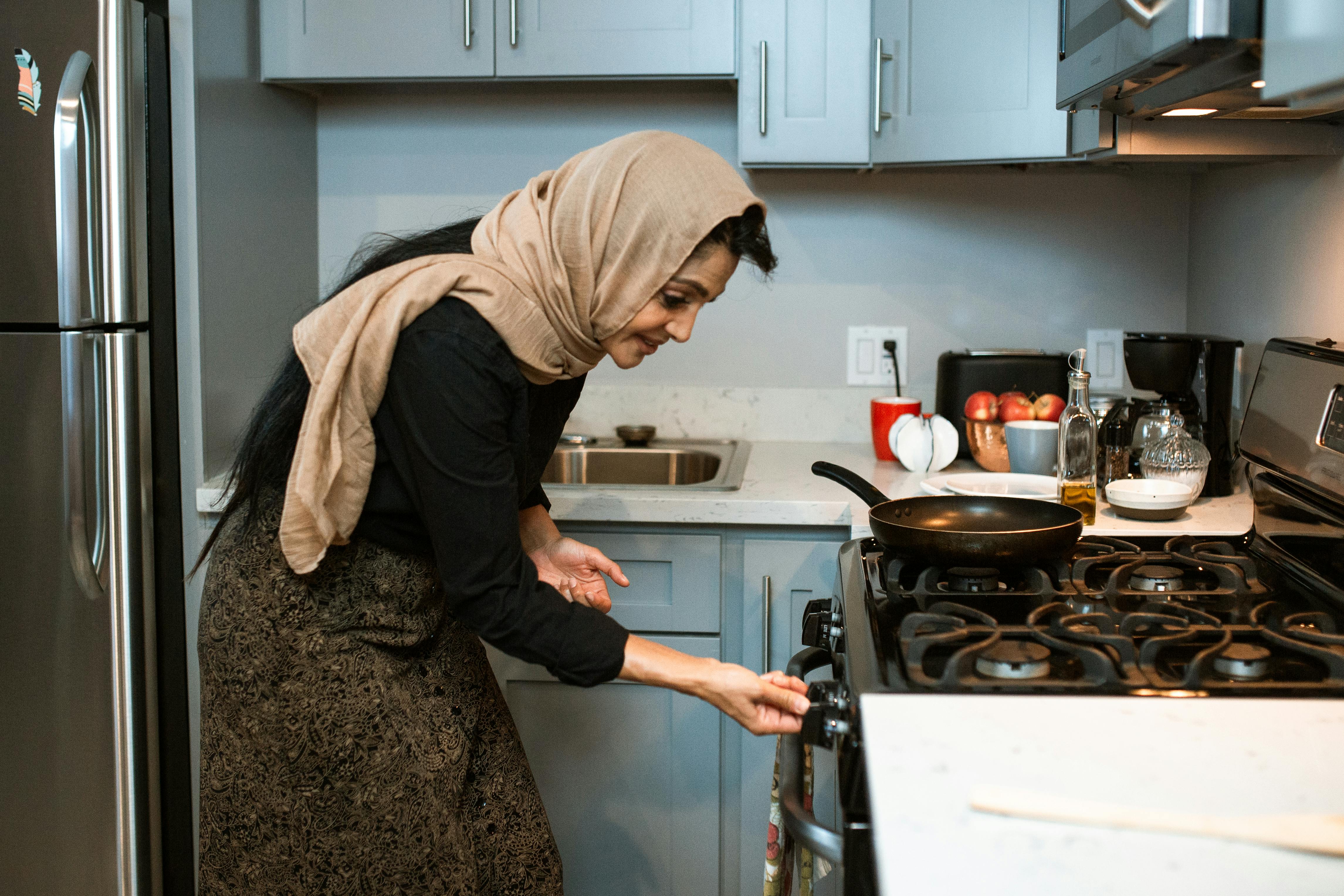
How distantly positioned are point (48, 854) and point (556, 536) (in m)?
1.02

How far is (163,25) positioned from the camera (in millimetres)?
1803

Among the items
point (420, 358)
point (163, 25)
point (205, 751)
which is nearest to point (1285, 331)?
point (420, 358)

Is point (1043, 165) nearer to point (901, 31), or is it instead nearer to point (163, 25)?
point (901, 31)

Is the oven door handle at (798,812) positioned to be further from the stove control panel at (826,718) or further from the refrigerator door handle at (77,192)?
the refrigerator door handle at (77,192)

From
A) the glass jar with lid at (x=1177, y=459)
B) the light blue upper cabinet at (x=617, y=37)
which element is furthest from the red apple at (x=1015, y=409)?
the light blue upper cabinet at (x=617, y=37)

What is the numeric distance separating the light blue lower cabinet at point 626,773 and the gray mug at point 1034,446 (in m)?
0.63

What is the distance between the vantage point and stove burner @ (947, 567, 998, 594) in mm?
1154

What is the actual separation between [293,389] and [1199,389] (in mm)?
1363

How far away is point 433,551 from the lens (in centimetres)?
125

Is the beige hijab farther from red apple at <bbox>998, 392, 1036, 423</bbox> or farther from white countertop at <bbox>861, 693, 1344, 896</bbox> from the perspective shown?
red apple at <bbox>998, 392, 1036, 423</bbox>

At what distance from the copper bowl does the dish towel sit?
3.46ft

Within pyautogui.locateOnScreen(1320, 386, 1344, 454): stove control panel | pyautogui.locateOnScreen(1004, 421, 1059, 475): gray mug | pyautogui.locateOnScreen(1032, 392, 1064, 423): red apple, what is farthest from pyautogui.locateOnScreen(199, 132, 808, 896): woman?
pyautogui.locateOnScreen(1032, 392, 1064, 423): red apple

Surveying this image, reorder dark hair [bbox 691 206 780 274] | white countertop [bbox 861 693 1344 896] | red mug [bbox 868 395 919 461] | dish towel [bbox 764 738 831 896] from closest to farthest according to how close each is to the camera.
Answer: white countertop [bbox 861 693 1344 896], dish towel [bbox 764 738 831 896], dark hair [bbox 691 206 780 274], red mug [bbox 868 395 919 461]

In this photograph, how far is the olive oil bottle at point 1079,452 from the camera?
1.52 m
